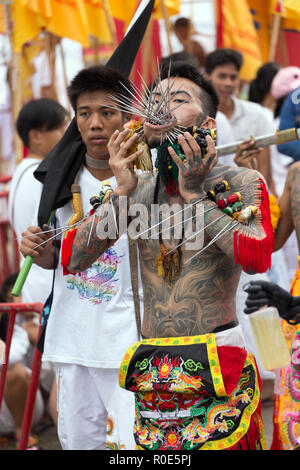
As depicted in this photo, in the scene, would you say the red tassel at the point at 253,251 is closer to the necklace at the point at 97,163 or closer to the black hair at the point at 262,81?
the necklace at the point at 97,163

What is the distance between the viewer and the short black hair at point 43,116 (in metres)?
4.79

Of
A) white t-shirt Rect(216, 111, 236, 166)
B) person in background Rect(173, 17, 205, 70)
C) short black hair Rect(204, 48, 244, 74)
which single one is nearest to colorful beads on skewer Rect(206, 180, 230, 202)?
white t-shirt Rect(216, 111, 236, 166)

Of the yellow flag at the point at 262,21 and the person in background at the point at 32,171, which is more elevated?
the yellow flag at the point at 262,21

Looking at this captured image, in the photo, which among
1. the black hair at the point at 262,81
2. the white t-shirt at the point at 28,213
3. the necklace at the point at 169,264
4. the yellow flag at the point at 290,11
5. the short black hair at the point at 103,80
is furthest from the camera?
the black hair at the point at 262,81

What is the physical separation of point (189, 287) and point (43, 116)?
2548 millimetres

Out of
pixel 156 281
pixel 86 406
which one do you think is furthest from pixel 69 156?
pixel 86 406

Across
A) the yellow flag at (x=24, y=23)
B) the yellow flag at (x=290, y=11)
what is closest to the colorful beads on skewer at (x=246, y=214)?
the yellow flag at (x=290, y=11)

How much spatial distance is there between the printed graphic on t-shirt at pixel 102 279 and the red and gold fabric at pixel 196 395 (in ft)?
2.30

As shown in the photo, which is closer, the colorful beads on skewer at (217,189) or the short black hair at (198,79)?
the colorful beads on skewer at (217,189)

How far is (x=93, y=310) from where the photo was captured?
3.28m

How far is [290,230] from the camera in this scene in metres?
3.26

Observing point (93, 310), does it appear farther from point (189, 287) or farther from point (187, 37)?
point (187, 37)

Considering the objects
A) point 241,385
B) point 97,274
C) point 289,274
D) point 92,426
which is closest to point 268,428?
point 289,274

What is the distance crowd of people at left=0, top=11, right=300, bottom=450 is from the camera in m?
2.47
